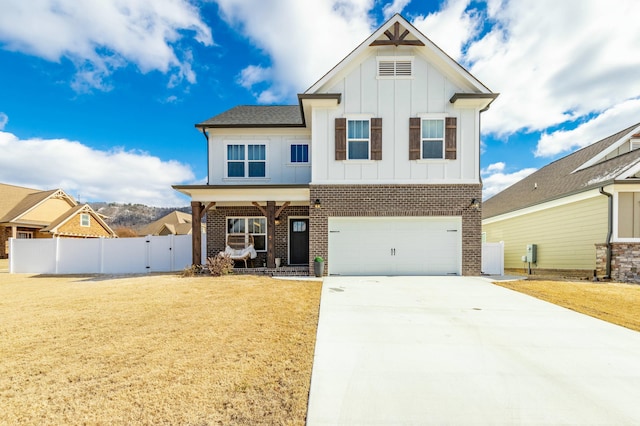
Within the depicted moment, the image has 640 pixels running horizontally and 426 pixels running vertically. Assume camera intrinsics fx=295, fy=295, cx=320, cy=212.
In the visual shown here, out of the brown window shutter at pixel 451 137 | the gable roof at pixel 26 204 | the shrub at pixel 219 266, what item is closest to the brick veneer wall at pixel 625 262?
the brown window shutter at pixel 451 137

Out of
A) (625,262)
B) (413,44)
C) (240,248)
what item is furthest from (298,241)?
(625,262)

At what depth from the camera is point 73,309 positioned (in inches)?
241

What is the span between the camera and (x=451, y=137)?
10891 mm

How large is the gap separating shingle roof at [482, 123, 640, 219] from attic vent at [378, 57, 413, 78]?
26.5ft

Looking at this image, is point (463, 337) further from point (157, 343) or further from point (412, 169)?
point (412, 169)

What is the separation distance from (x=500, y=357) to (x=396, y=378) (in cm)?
166

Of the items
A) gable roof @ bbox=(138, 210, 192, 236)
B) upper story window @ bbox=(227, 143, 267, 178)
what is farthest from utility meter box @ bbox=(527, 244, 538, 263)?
gable roof @ bbox=(138, 210, 192, 236)

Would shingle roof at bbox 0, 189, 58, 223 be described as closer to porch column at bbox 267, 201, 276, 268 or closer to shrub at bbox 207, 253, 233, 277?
shrub at bbox 207, 253, 233, 277

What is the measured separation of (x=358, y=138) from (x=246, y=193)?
15.3 feet

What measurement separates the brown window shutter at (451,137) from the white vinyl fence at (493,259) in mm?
3850

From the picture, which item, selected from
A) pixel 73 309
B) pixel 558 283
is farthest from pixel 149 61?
pixel 558 283

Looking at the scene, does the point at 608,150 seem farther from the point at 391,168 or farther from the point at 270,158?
the point at 270,158

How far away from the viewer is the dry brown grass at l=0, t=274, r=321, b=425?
270cm

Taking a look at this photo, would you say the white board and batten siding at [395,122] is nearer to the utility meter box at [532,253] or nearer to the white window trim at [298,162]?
the white window trim at [298,162]
